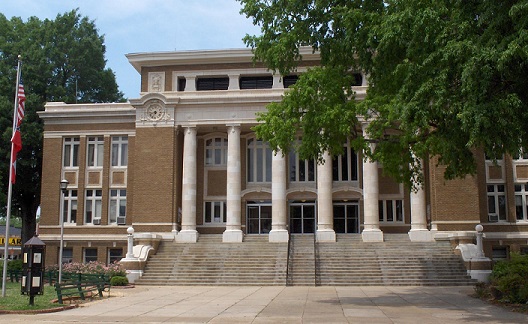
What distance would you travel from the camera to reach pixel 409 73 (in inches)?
648

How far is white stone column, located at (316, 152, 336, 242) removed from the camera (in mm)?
36559

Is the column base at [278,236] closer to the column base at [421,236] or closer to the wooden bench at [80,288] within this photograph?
the column base at [421,236]

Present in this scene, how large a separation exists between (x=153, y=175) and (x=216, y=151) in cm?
506

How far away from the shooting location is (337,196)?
130 feet

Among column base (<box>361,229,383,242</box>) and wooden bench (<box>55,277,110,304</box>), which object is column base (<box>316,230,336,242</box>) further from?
wooden bench (<box>55,277,110,304</box>)

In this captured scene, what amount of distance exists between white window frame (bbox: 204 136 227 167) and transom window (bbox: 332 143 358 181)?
7509mm

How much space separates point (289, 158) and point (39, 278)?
24022 millimetres

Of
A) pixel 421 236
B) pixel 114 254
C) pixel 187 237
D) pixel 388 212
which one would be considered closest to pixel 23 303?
pixel 187 237

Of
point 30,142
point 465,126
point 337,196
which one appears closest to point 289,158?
point 337,196

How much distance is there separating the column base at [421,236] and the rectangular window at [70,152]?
74.6 feet

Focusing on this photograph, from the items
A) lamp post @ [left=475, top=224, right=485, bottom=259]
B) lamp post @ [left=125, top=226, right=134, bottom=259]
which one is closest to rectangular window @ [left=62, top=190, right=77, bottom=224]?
lamp post @ [left=125, top=226, right=134, bottom=259]

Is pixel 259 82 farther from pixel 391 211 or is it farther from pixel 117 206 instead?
pixel 117 206

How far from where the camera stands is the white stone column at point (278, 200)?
36500 millimetres

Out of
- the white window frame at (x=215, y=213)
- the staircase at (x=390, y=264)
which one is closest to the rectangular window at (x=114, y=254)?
the white window frame at (x=215, y=213)
